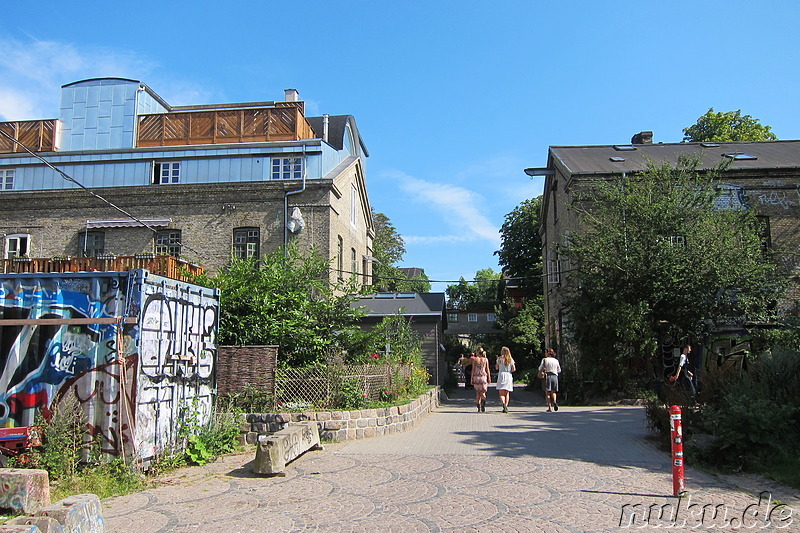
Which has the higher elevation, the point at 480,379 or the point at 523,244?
the point at 523,244

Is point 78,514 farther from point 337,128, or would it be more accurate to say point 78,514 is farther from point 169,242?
point 337,128

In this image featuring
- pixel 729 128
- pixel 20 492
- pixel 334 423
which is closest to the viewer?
pixel 20 492

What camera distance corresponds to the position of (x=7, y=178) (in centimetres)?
2648

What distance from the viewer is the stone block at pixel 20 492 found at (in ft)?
18.7

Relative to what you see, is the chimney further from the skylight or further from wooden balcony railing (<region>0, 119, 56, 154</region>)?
the skylight

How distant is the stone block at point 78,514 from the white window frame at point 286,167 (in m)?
20.4

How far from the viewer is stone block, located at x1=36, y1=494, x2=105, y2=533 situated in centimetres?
482

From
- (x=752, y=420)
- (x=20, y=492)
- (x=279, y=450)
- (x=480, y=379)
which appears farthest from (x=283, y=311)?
(x=752, y=420)

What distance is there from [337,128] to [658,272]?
1935 centimetres

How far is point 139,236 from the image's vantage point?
990 inches

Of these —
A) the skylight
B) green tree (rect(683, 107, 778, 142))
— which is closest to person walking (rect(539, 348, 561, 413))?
the skylight

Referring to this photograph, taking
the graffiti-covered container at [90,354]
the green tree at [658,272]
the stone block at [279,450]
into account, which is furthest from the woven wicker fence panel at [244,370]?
the green tree at [658,272]

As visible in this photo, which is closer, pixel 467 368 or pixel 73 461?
pixel 73 461

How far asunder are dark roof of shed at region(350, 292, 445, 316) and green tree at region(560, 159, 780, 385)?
5.99m
